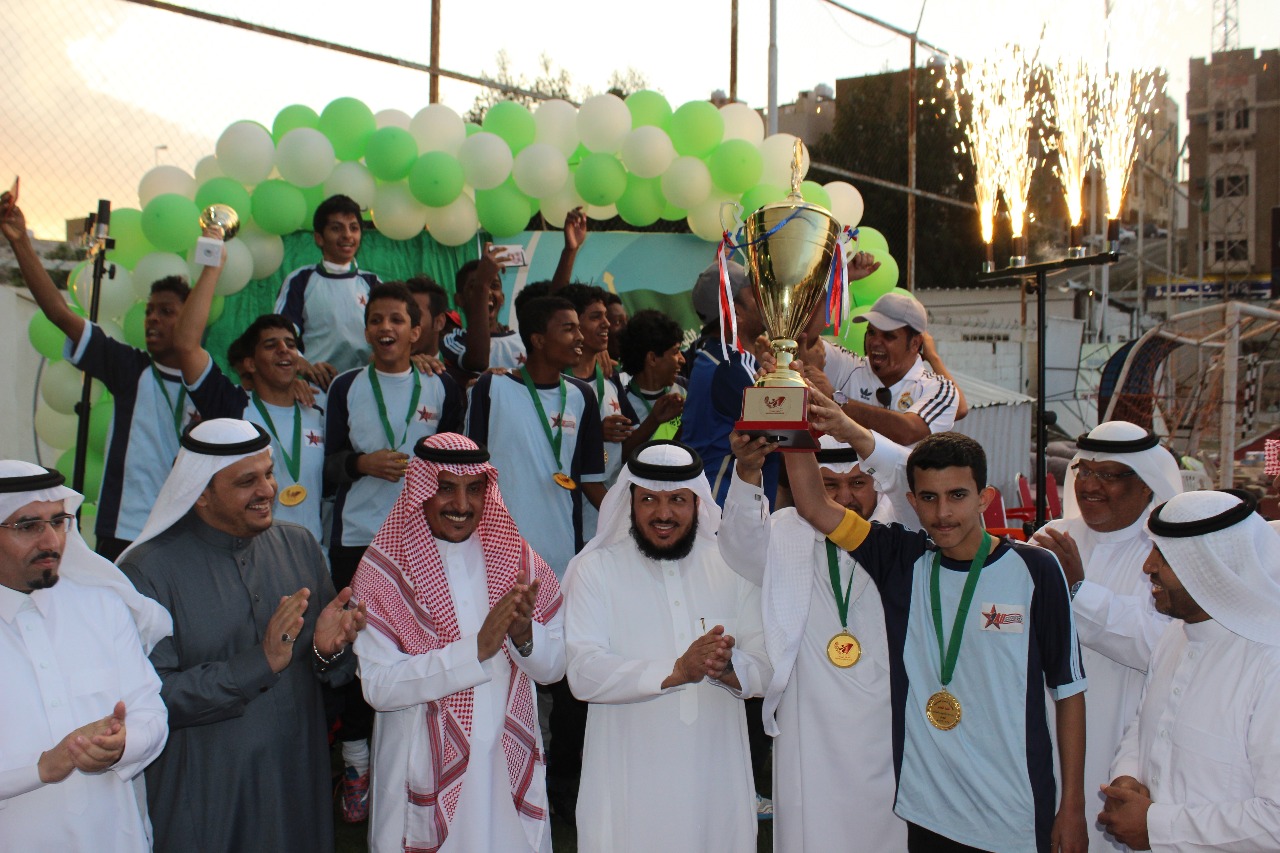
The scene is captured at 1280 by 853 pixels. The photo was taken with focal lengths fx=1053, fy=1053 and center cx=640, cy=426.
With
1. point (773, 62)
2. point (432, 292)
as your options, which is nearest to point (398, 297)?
point (432, 292)

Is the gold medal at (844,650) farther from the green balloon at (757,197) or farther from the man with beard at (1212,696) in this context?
the green balloon at (757,197)

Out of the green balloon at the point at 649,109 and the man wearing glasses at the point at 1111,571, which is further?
the green balloon at the point at 649,109

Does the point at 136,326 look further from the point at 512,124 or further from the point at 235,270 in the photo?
the point at 512,124

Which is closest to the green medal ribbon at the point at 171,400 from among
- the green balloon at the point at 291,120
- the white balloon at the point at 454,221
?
the green balloon at the point at 291,120

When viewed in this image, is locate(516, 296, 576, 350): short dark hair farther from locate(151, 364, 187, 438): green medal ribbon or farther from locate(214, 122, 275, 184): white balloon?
locate(214, 122, 275, 184): white balloon

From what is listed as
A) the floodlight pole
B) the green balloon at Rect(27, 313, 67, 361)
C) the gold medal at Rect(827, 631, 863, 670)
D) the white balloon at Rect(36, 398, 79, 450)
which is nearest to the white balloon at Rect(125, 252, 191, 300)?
the green balloon at Rect(27, 313, 67, 361)

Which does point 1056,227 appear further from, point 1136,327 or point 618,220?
point 618,220

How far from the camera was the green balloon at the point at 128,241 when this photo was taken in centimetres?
627

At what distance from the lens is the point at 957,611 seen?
324 centimetres

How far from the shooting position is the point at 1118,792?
9.29 feet

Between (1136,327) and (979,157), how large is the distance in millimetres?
22747

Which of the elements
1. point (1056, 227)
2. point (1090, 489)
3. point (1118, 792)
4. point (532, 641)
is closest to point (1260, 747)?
point (1118, 792)

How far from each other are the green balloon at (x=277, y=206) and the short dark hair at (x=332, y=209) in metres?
0.46

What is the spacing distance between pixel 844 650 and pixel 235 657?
2.00 m
